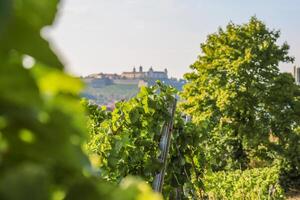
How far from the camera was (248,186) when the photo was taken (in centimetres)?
1560

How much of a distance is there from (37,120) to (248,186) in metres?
15.6

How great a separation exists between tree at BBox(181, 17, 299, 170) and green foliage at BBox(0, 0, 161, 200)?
77.2 feet

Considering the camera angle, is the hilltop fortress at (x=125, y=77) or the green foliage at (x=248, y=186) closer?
the green foliage at (x=248, y=186)

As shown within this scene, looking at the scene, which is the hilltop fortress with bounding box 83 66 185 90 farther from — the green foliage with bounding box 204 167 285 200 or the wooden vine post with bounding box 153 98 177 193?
the wooden vine post with bounding box 153 98 177 193

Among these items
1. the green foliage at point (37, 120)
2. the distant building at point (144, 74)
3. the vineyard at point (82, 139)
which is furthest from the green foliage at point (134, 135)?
the distant building at point (144, 74)

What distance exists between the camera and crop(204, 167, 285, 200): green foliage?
14749 millimetres

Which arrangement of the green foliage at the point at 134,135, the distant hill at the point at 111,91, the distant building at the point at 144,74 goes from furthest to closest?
1. the distant hill at the point at 111,91
2. the distant building at the point at 144,74
3. the green foliage at the point at 134,135

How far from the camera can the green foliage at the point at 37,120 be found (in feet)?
1.12

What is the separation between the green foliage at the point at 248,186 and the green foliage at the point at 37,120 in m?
13.8

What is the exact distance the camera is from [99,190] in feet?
1.33

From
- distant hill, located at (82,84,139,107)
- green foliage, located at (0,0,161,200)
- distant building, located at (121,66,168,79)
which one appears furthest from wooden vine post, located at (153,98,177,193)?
distant hill, located at (82,84,139,107)

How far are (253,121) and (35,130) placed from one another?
2466 cm

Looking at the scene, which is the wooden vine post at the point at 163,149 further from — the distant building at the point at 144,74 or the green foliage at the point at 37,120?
the distant building at the point at 144,74

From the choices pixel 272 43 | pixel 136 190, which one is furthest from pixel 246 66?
pixel 136 190
